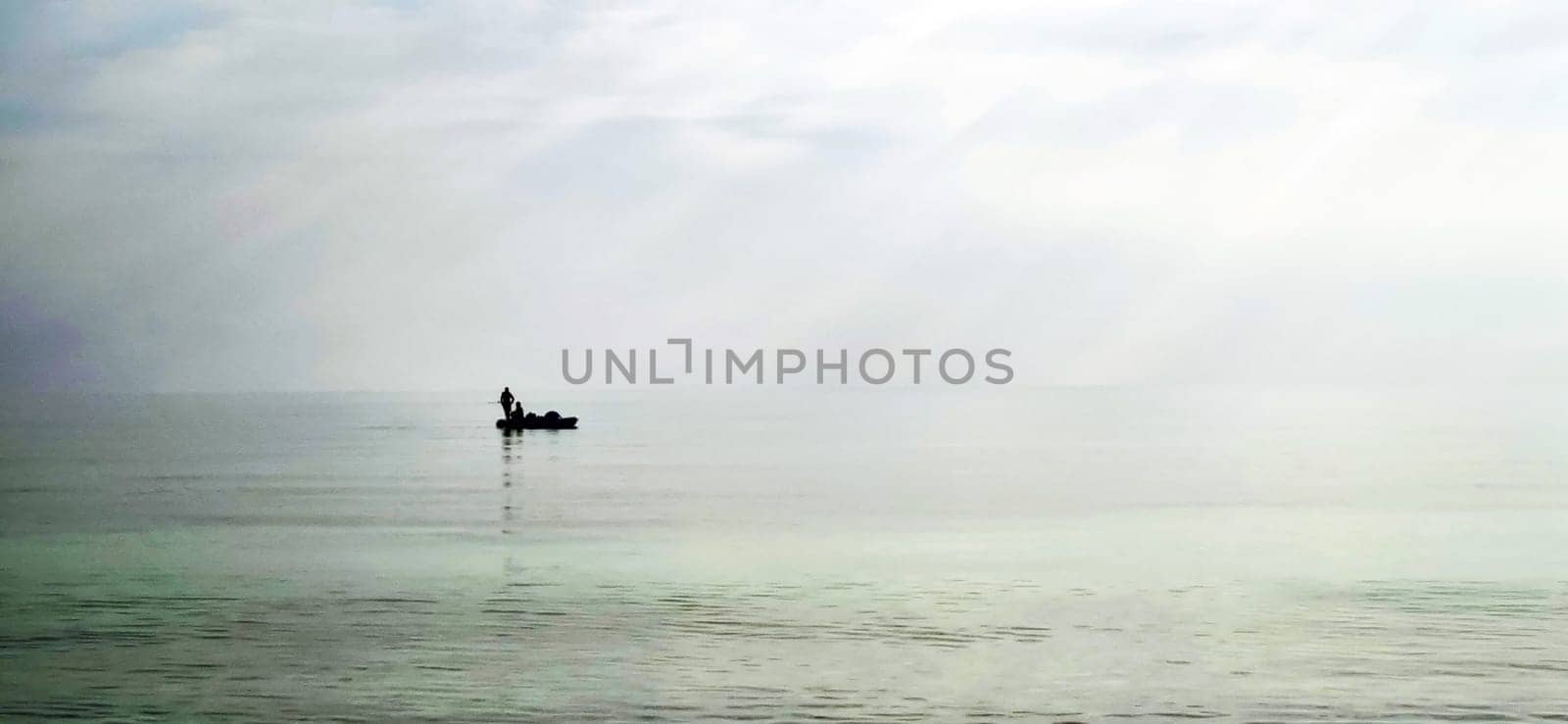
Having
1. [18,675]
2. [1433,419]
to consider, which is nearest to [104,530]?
[18,675]

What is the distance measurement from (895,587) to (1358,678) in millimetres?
8424

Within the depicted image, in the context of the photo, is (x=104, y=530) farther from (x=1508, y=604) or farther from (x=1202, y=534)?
(x=1508, y=604)

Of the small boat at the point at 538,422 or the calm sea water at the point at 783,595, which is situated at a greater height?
the small boat at the point at 538,422

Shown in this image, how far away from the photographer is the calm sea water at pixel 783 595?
55.7 feet

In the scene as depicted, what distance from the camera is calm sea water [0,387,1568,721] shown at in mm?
16969

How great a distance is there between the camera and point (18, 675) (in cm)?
1781

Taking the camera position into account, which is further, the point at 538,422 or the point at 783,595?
the point at 538,422

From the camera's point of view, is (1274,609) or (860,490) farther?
(860,490)

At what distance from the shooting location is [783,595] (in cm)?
2403

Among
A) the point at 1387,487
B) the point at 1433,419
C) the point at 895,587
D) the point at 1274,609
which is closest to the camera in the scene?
the point at 1274,609

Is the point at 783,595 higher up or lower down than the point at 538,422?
lower down

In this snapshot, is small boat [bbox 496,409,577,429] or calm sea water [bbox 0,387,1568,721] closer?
calm sea water [bbox 0,387,1568,721]

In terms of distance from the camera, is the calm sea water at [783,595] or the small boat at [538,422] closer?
the calm sea water at [783,595]

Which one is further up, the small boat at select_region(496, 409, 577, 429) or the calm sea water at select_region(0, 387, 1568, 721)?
the small boat at select_region(496, 409, 577, 429)
